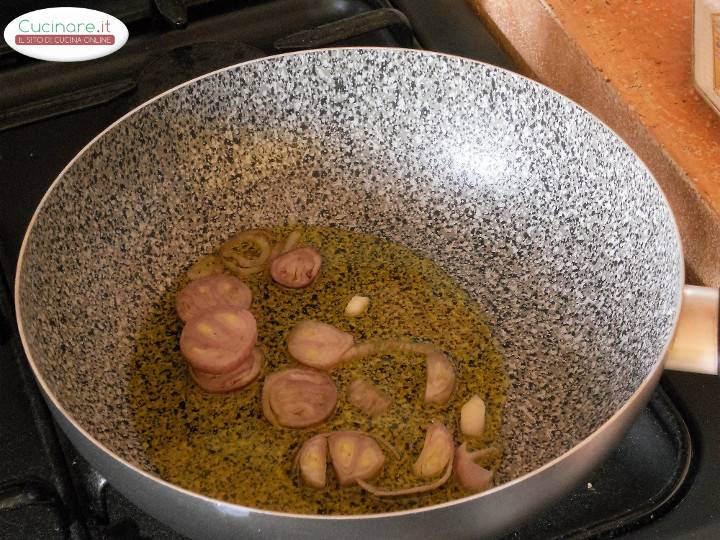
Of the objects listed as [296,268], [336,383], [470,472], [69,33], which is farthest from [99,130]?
[470,472]

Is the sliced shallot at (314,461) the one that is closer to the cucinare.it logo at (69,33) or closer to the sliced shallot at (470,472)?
the sliced shallot at (470,472)

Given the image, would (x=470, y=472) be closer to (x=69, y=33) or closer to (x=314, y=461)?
(x=314, y=461)

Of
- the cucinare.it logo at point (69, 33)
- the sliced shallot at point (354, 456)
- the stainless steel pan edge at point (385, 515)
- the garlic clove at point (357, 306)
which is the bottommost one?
the sliced shallot at point (354, 456)

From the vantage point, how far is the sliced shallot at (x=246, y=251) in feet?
2.41

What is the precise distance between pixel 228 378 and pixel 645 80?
0.42 metres

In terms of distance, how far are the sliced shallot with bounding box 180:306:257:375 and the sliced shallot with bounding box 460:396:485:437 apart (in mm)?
162

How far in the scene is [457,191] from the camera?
2.53ft

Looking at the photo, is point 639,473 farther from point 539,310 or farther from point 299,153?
point 299,153

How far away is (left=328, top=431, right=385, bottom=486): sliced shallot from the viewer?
1.91 ft

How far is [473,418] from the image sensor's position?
0.63m

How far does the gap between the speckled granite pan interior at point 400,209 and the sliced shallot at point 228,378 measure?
0.18 feet

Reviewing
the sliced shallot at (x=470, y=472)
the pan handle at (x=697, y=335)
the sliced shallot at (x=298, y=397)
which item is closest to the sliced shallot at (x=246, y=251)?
the sliced shallot at (x=298, y=397)

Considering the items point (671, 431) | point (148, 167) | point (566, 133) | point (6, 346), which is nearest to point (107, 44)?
point (148, 167)

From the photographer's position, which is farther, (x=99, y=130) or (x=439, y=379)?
(x=99, y=130)
